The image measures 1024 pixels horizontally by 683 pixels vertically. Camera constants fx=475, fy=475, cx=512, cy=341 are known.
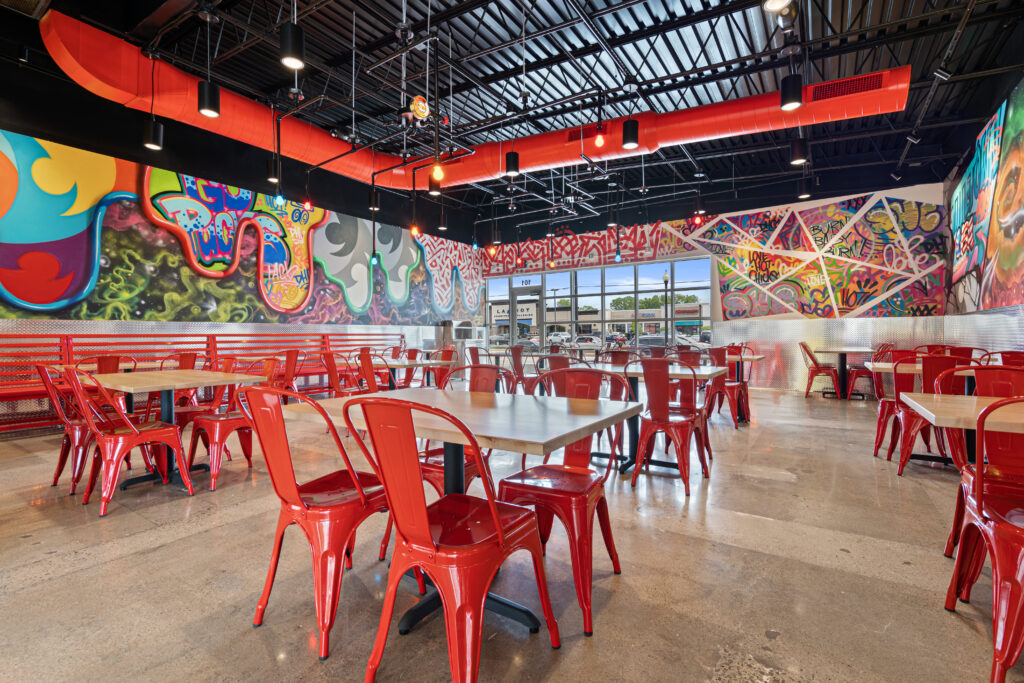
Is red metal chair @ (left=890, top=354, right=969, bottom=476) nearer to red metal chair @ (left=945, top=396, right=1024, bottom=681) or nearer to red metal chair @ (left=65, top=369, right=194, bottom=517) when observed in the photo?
red metal chair @ (left=945, top=396, right=1024, bottom=681)

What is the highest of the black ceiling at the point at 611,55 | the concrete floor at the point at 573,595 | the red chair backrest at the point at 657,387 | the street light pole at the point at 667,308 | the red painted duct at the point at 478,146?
the black ceiling at the point at 611,55

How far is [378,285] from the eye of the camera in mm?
11312

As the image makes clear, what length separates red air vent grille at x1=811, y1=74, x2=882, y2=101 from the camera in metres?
5.64

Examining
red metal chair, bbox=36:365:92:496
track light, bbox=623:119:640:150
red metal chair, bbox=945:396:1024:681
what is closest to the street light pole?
track light, bbox=623:119:640:150

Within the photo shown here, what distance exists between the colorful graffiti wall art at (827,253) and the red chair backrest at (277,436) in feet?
31.7

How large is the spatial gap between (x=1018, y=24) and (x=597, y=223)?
27.8 feet

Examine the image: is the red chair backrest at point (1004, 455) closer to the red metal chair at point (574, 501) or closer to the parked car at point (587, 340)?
the red metal chair at point (574, 501)

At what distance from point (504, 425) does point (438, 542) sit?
1.64ft

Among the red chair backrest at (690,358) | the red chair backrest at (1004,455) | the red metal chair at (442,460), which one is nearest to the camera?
the red chair backrest at (1004,455)

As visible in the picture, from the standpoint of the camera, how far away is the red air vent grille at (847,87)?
5637 millimetres

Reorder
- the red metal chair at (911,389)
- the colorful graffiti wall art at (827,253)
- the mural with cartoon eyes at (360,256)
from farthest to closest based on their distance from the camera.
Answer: the mural with cartoon eyes at (360,256)
the colorful graffiti wall art at (827,253)
the red metal chair at (911,389)

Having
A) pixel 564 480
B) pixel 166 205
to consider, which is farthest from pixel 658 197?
pixel 564 480

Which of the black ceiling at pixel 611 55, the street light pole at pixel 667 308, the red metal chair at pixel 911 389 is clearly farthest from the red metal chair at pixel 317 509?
the street light pole at pixel 667 308

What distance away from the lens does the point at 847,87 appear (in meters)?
5.78
